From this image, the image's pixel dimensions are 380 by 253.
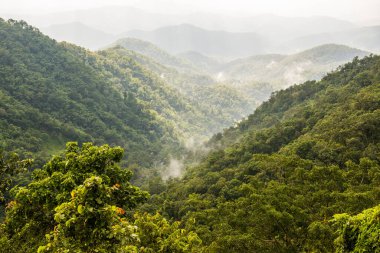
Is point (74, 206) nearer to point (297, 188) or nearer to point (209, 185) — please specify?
point (297, 188)

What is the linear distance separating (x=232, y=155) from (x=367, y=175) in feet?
155

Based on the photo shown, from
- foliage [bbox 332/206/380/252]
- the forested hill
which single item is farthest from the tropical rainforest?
the forested hill

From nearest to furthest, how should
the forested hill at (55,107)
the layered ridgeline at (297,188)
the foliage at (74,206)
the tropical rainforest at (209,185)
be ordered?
the foliage at (74,206) → the tropical rainforest at (209,185) → the layered ridgeline at (297,188) → the forested hill at (55,107)

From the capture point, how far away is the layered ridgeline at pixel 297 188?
24.1 metres

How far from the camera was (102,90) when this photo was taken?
193 m

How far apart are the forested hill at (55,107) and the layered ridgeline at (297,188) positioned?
71207mm

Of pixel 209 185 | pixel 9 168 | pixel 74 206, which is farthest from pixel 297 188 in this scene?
pixel 209 185

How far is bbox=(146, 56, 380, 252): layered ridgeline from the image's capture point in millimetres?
24094

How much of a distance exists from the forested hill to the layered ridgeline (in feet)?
234

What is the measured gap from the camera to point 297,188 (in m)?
31.0

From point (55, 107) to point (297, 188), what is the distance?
13990 cm

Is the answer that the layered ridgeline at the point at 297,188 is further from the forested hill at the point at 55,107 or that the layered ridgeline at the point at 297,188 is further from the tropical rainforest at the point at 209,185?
the forested hill at the point at 55,107

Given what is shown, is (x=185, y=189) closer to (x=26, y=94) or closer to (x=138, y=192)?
(x=138, y=192)

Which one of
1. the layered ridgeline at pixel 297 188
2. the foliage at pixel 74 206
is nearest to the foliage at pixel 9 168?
the foliage at pixel 74 206
